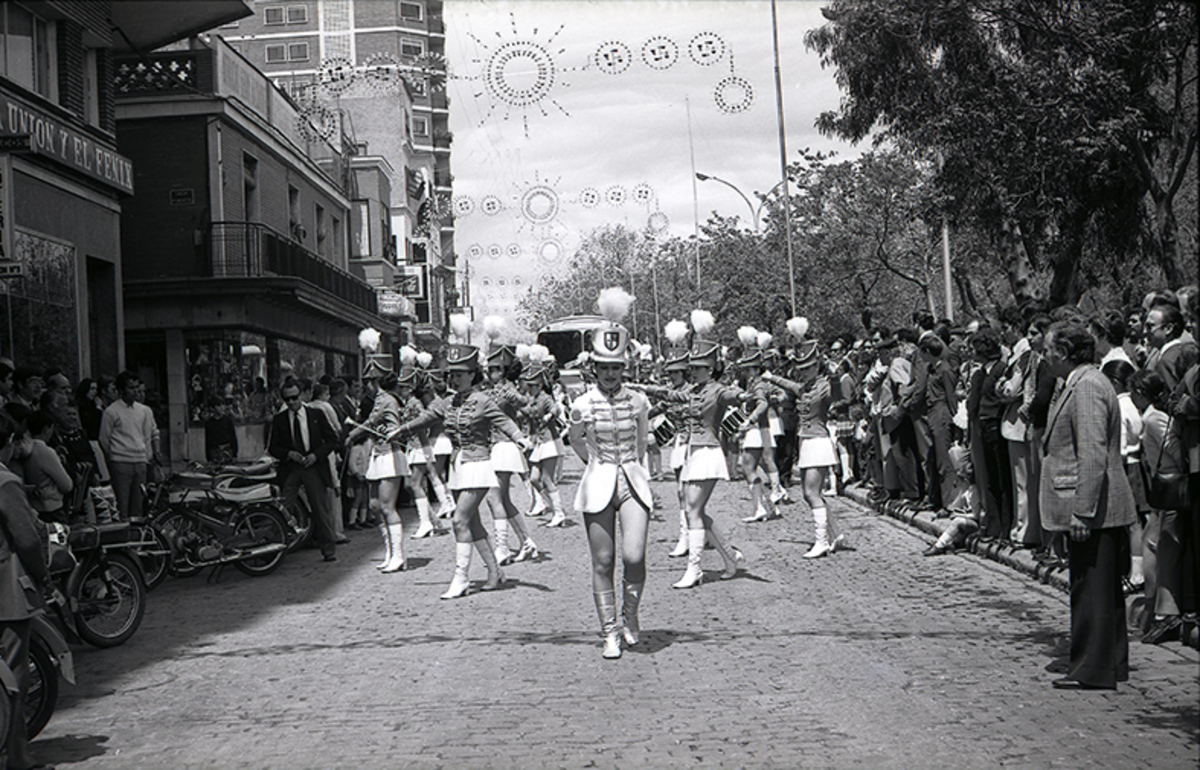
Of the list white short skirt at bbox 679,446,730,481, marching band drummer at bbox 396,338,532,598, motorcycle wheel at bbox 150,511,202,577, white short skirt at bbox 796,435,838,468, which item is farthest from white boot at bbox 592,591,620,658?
motorcycle wheel at bbox 150,511,202,577

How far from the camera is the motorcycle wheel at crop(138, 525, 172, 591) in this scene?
10930 mm

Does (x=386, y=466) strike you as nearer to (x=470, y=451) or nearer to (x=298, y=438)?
(x=298, y=438)

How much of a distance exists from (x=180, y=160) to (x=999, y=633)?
22996mm

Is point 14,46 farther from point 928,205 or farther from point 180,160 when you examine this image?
point 928,205

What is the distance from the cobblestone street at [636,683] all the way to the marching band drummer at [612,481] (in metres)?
0.34

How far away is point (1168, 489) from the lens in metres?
7.48

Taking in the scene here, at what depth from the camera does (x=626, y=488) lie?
28.5 feet

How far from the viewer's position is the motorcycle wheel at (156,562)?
10930 mm

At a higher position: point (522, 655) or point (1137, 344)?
point (1137, 344)

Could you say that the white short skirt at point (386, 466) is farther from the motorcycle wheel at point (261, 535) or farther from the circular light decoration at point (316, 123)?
the circular light decoration at point (316, 123)

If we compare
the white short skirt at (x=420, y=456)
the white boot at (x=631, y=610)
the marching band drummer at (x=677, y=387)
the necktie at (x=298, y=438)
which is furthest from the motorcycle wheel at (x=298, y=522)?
the white boot at (x=631, y=610)

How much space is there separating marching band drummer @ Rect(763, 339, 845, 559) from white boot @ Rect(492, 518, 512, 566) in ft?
9.44

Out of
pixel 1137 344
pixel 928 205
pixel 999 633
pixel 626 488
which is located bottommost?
pixel 999 633

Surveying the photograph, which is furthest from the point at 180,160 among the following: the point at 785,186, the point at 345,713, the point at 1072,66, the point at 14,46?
the point at 345,713
